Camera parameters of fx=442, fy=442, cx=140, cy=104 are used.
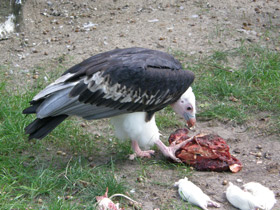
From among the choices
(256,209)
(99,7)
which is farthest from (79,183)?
(99,7)

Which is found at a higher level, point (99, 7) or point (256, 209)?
point (99, 7)

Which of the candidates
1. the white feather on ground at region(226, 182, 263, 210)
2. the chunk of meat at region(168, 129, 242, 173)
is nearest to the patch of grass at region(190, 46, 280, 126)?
the chunk of meat at region(168, 129, 242, 173)

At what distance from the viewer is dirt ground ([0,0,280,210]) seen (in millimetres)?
6094

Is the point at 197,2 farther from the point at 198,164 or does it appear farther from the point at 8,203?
the point at 8,203

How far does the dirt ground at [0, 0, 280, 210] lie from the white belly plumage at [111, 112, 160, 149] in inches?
26.1

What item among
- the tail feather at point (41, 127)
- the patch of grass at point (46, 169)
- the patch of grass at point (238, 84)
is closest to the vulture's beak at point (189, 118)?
the patch of grass at point (238, 84)

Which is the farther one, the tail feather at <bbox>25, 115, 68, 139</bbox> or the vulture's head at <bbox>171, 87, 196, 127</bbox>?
the vulture's head at <bbox>171, 87, 196, 127</bbox>

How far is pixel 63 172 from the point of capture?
3.86 meters

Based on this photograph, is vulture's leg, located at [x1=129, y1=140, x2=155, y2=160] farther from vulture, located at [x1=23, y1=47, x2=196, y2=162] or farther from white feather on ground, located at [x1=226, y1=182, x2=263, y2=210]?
white feather on ground, located at [x1=226, y1=182, x2=263, y2=210]

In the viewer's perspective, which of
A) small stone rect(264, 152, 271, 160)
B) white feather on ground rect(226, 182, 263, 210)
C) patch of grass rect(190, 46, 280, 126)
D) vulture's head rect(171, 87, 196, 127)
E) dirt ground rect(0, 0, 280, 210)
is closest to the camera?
white feather on ground rect(226, 182, 263, 210)

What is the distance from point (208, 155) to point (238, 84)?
172 cm

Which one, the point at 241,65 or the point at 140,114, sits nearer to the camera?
the point at 140,114

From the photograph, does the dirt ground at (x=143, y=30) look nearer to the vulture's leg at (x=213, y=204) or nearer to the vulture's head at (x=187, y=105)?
the vulture's head at (x=187, y=105)

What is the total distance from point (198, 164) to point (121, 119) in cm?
84
